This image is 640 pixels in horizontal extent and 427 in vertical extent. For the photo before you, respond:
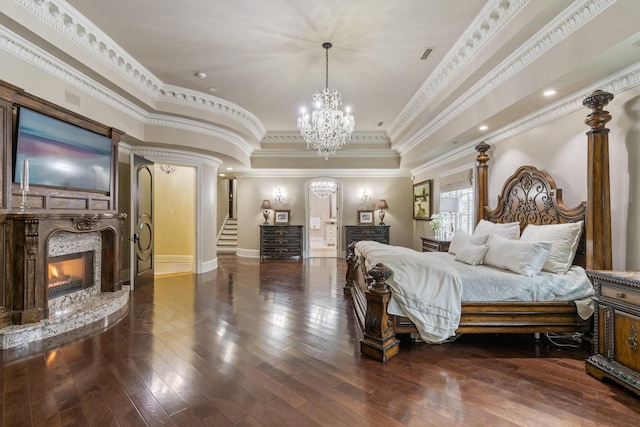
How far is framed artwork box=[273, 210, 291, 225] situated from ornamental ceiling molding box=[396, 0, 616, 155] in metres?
5.05

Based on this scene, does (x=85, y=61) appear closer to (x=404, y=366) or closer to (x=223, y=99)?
(x=223, y=99)

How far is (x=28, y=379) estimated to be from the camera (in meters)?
2.15

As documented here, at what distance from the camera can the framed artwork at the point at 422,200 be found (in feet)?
22.7

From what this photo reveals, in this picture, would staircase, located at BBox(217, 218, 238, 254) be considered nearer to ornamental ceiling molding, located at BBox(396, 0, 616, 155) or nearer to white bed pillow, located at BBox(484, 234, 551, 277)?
ornamental ceiling molding, located at BBox(396, 0, 616, 155)

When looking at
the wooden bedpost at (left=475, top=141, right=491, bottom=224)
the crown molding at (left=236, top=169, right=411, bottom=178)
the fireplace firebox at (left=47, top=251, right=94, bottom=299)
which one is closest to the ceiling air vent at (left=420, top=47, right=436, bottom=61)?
the wooden bedpost at (left=475, top=141, right=491, bottom=224)

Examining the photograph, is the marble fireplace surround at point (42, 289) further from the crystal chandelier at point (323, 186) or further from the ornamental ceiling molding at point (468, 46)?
the crystal chandelier at point (323, 186)

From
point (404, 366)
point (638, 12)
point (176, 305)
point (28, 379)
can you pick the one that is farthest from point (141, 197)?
point (638, 12)

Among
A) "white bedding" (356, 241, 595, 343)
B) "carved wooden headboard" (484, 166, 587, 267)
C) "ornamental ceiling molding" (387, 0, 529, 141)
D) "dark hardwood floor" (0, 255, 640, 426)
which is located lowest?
"dark hardwood floor" (0, 255, 640, 426)

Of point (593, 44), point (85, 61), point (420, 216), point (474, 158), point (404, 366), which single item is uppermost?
point (85, 61)

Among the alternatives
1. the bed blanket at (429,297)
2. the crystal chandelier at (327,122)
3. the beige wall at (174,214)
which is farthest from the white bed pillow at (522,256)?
the beige wall at (174,214)

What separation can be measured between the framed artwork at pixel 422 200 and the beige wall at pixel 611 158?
106 inches

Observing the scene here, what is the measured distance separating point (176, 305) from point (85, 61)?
3.21 m

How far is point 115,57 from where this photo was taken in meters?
3.62

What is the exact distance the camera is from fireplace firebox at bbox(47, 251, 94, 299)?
338cm
